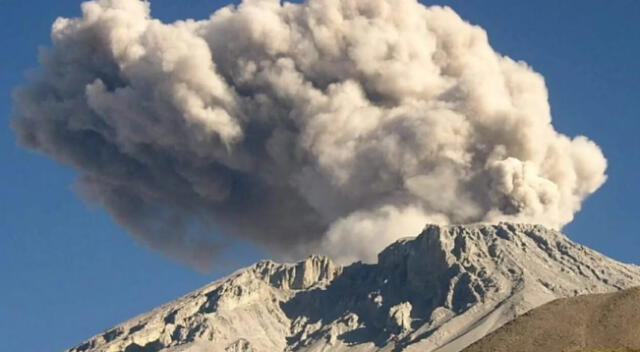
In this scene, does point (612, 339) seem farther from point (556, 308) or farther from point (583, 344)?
point (556, 308)

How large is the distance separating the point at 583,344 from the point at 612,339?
107 inches

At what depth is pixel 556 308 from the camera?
192750mm

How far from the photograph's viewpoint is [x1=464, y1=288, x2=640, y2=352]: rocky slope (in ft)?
583

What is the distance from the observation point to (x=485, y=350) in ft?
589

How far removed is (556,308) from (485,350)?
15.8m

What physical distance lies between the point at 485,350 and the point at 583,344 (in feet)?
30.1

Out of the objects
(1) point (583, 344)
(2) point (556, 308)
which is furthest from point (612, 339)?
(2) point (556, 308)

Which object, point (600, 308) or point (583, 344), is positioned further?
point (600, 308)

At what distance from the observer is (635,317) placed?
7288 inches

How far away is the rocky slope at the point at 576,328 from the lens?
177625 mm

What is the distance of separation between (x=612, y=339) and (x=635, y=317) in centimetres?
813

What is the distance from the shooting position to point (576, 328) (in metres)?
184

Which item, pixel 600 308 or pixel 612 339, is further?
pixel 600 308

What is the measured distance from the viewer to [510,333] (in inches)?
7279
